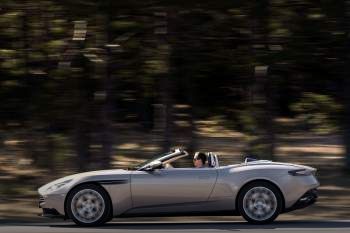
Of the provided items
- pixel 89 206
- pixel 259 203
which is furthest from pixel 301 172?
pixel 89 206

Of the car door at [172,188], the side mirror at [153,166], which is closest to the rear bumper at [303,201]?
the car door at [172,188]

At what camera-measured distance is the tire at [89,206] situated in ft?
34.5

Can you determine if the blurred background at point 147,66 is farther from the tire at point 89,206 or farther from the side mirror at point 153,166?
the side mirror at point 153,166

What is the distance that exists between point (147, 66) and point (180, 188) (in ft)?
24.1

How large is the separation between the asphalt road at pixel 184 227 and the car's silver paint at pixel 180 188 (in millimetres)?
248

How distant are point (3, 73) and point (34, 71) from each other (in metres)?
0.72

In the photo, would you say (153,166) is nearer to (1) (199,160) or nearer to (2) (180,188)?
(2) (180,188)

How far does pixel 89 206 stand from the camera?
1052 cm

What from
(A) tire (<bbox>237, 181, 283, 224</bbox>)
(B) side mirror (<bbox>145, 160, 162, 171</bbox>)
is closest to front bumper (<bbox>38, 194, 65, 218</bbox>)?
(B) side mirror (<bbox>145, 160, 162, 171</bbox>)

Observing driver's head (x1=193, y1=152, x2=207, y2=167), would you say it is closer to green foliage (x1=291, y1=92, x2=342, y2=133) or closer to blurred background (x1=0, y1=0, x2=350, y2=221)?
blurred background (x1=0, y1=0, x2=350, y2=221)

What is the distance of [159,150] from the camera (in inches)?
697

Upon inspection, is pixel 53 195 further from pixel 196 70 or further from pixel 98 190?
pixel 196 70

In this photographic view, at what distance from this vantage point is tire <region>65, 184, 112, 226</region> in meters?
10.5

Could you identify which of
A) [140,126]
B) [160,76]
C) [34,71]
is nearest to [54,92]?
[34,71]
